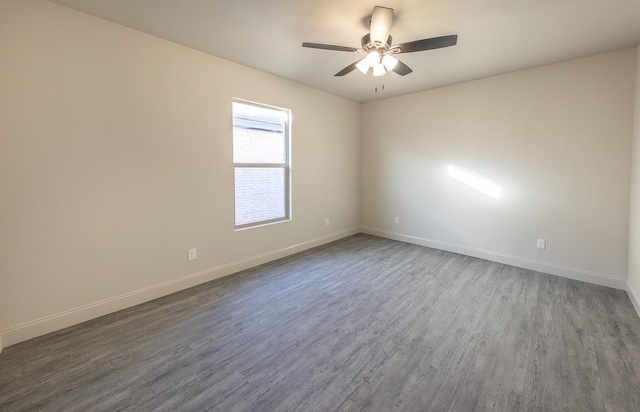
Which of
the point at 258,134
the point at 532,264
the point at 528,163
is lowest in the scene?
the point at 532,264

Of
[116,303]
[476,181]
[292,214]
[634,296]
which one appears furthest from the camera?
[292,214]

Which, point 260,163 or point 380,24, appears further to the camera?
point 260,163

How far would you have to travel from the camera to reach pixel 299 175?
4.20 m

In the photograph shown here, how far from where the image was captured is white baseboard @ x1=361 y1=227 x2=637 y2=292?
3.06 metres

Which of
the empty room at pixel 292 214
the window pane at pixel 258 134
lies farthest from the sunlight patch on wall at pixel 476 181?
the window pane at pixel 258 134

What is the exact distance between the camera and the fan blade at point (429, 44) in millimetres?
1948

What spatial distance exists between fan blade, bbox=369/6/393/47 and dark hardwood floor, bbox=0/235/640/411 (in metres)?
2.40

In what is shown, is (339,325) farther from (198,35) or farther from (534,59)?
(534,59)

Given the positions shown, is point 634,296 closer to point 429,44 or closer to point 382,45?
point 429,44

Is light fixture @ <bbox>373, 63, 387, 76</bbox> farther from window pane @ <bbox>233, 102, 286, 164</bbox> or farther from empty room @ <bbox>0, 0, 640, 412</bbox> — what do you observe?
window pane @ <bbox>233, 102, 286, 164</bbox>

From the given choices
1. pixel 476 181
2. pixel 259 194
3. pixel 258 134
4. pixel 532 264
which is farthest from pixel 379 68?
pixel 532 264

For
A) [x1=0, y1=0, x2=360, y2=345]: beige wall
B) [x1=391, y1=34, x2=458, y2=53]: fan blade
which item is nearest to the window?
[x1=0, y1=0, x2=360, y2=345]: beige wall

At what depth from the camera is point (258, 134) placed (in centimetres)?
369

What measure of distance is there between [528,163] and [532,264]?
1.34 meters
